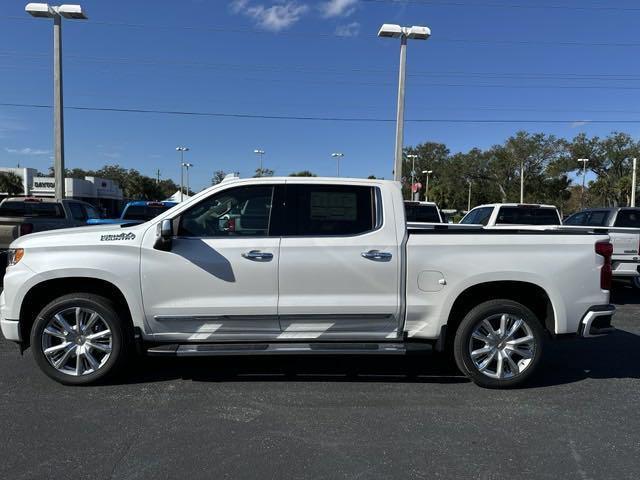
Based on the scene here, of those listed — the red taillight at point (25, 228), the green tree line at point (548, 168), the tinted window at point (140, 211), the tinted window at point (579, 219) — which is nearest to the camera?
the red taillight at point (25, 228)

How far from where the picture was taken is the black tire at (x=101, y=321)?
15.4 feet

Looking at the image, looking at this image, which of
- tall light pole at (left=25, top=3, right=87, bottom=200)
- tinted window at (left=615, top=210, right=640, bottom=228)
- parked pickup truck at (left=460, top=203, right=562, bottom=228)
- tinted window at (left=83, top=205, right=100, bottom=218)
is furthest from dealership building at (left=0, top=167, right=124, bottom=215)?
tinted window at (left=615, top=210, right=640, bottom=228)

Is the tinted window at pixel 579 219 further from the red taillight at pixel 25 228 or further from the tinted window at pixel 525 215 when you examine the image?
the red taillight at pixel 25 228

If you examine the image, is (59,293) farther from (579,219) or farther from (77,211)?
(579,219)

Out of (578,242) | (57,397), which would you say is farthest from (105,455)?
(578,242)

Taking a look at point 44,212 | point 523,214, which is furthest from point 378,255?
point 44,212

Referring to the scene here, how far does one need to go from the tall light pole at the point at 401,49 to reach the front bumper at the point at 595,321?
12166 millimetres

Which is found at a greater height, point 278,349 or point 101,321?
point 101,321

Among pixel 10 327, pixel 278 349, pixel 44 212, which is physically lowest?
pixel 278 349

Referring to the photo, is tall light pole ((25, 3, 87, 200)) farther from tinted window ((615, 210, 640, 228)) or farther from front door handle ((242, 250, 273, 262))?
tinted window ((615, 210, 640, 228))

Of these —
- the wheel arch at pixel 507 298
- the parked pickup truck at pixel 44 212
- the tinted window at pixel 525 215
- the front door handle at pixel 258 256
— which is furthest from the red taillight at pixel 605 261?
the parked pickup truck at pixel 44 212

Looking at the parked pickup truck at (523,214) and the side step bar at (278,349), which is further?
the parked pickup truck at (523,214)

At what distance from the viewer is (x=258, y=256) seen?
4664 mm

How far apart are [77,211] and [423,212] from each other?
8813 millimetres
